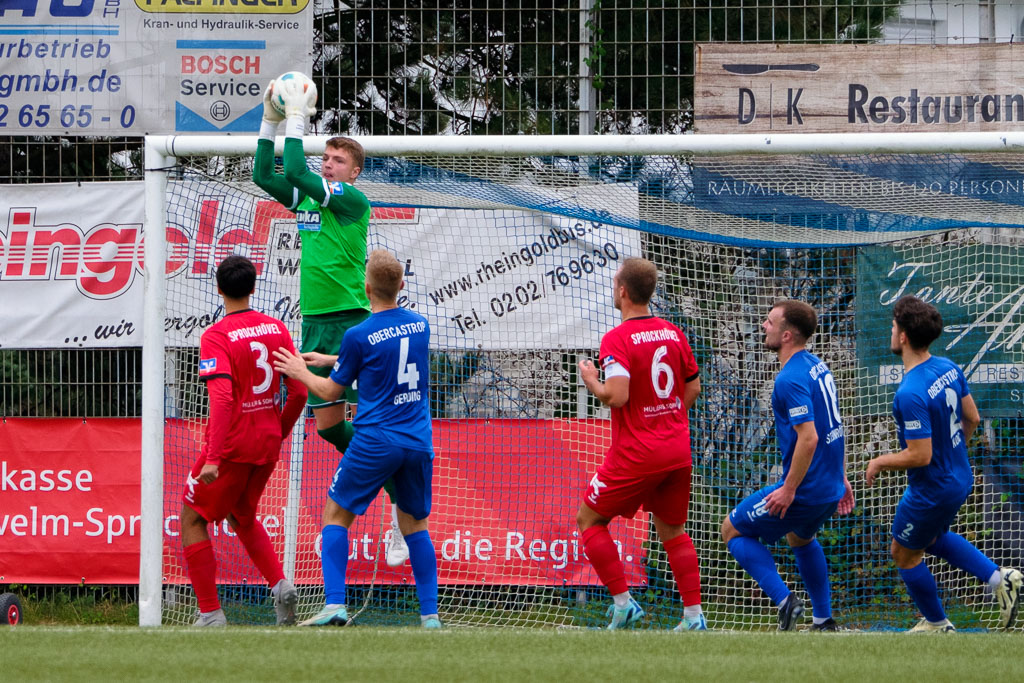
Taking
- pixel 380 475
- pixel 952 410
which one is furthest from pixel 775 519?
pixel 380 475

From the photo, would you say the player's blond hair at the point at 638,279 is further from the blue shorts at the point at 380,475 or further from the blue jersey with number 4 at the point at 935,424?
the blue jersey with number 4 at the point at 935,424

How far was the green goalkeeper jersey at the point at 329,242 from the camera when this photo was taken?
586 cm

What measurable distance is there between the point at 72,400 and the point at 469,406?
2.75 meters

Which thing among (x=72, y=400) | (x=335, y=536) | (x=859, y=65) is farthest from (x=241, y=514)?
(x=859, y=65)

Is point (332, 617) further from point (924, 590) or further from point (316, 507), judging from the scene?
point (924, 590)

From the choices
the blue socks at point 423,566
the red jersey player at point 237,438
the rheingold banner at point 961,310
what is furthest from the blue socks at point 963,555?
the red jersey player at point 237,438

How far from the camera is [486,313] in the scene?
315 inches

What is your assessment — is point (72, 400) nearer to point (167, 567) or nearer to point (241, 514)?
point (167, 567)

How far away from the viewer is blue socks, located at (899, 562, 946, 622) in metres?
6.13

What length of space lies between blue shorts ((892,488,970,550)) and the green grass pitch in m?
1.12

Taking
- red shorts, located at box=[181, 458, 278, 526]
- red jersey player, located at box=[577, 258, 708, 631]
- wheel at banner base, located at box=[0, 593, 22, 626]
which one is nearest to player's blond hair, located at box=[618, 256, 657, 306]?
red jersey player, located at box=[577, 258, 708, 631]

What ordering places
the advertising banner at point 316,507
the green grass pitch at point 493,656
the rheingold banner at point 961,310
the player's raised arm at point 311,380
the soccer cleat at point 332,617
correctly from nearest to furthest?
the green grass pitch at point 493,656 → the soccer cleat at point 332,617 → the player's raised arm at point 311,380 → the rheingold banner at point 961,310 → the advertising banner at point 316,507

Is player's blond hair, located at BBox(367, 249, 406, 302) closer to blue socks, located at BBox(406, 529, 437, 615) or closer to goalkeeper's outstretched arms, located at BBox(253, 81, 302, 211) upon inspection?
goalkeeper's outstretched arms, located at BBox(253, 81, 302, 211)

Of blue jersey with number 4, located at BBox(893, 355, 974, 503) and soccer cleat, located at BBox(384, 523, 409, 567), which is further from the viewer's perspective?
soccer cleat, located at BBox(384, 523, 409, 567)
